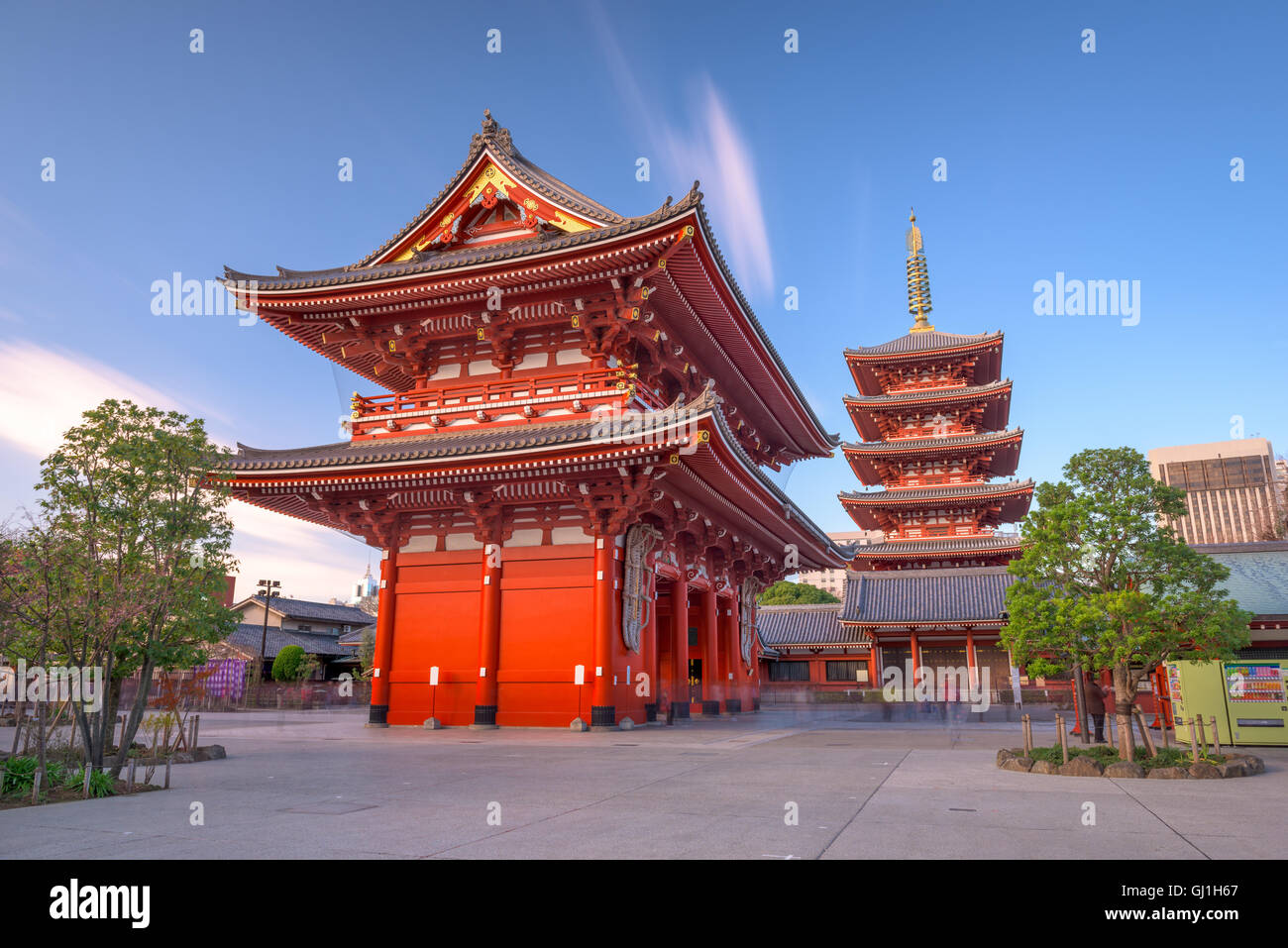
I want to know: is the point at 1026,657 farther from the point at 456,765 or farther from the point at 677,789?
the point at 456,765

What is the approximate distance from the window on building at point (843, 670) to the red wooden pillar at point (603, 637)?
32.4 meters

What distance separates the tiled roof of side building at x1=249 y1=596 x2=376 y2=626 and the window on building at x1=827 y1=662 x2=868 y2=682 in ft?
130

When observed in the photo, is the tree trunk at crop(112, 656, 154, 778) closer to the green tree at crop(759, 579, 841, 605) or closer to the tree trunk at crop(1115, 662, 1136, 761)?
the tree trunk at crop(1115, 662, 1136, 761)

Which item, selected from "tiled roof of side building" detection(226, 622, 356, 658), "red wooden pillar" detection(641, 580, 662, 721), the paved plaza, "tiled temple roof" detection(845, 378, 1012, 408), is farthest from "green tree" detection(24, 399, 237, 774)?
"tiled roof of side building" detection(226, 622, 356, 658)

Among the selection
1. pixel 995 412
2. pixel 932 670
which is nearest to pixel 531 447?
pixel 932 670

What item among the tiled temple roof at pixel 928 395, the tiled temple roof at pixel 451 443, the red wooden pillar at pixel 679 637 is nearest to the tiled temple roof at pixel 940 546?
the tiled temple roof at pixel 928 395

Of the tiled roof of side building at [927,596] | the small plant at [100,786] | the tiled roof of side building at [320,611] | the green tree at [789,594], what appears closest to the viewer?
the small plant at [100,786]

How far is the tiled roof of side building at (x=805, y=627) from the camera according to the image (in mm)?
48969

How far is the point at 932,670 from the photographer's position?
43469 mm

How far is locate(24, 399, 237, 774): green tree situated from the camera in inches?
420

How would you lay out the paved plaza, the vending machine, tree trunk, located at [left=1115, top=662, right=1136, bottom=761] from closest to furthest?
the paved plaza < tree trunk, located at [left=1115, top=662, right=1136, bottom=761] < the vending machine

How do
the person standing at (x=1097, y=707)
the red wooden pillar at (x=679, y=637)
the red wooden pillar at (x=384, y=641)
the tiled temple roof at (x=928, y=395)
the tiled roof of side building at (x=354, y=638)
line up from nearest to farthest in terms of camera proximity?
the person standing at (x=1097, y=707)
the red wooden pillar at (x=384, y=641)
the red wooden pillar at (x=679, y=637)
the tiled temple roof at (x=928, y=395)
the tiled roof of side building at (x=354, y=638)

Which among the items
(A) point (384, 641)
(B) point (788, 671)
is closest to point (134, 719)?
(A) point (384, 641)

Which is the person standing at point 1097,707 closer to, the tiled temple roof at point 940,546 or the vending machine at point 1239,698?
the vending machine at point 1239,698
